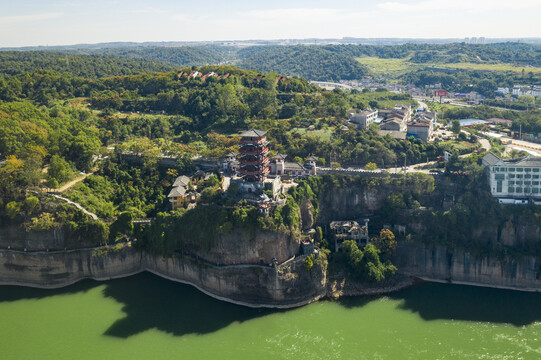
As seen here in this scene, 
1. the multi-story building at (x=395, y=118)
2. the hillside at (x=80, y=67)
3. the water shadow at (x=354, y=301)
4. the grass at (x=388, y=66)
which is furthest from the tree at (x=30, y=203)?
the grass at (x=388, y=66)

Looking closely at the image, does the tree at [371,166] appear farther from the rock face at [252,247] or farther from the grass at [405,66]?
the grass at [405,66]

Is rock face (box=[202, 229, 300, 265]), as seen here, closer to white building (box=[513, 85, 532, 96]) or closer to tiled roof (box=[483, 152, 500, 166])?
tiled roof (box=[483, 152, 500, 166])

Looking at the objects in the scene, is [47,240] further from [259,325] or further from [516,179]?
[516,179]

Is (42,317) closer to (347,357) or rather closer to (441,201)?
(347,357)

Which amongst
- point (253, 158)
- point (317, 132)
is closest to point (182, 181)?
point (253, 158)

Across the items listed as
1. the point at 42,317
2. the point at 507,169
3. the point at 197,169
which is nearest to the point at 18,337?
the point at 42,317

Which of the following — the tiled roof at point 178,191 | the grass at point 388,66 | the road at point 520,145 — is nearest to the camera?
the tiled roof at point 178,191
